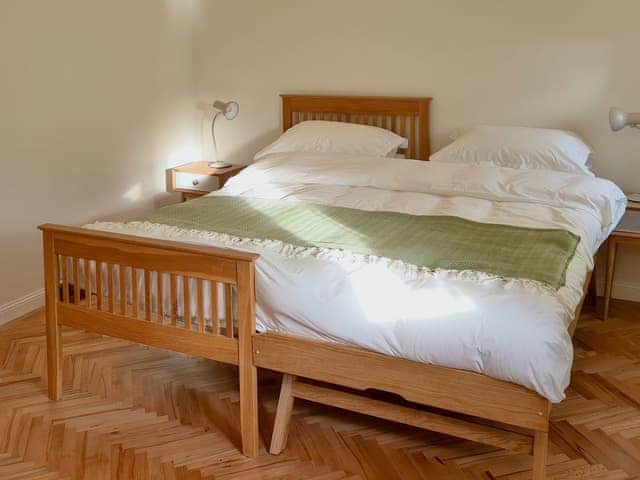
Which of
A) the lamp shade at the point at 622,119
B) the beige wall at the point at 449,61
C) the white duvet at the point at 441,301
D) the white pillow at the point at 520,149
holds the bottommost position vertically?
the white duvet at the point at 441,301

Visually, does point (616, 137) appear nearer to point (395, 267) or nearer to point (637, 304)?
point (637, 304)

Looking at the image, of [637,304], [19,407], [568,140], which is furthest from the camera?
[637,304]

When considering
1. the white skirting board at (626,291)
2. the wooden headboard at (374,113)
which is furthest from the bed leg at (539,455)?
the wooden headboard at (374,113)

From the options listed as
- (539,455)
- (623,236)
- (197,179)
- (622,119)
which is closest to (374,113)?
(197,179)

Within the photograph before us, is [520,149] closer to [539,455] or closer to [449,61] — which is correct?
[449,61]

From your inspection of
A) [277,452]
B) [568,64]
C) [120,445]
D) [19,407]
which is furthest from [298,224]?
[568,64]

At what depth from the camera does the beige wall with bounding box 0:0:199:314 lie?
3324 mm

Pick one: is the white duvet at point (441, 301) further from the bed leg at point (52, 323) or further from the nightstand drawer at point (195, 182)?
the nightstand drawer at point (195, 182)

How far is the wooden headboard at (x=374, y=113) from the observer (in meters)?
3.93

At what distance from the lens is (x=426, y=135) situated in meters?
3.93

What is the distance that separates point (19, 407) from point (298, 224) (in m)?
1.28

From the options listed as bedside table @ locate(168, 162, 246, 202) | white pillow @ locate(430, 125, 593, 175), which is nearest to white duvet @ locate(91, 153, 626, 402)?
white pillow @ locate(430, 125, 593, 175)

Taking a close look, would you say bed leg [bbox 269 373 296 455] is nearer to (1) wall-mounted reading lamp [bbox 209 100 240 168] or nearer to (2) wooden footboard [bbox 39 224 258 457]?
(2) wooden footboard [bbox 39 224 258 457]

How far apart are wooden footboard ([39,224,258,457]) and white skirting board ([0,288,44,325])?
0.91m
